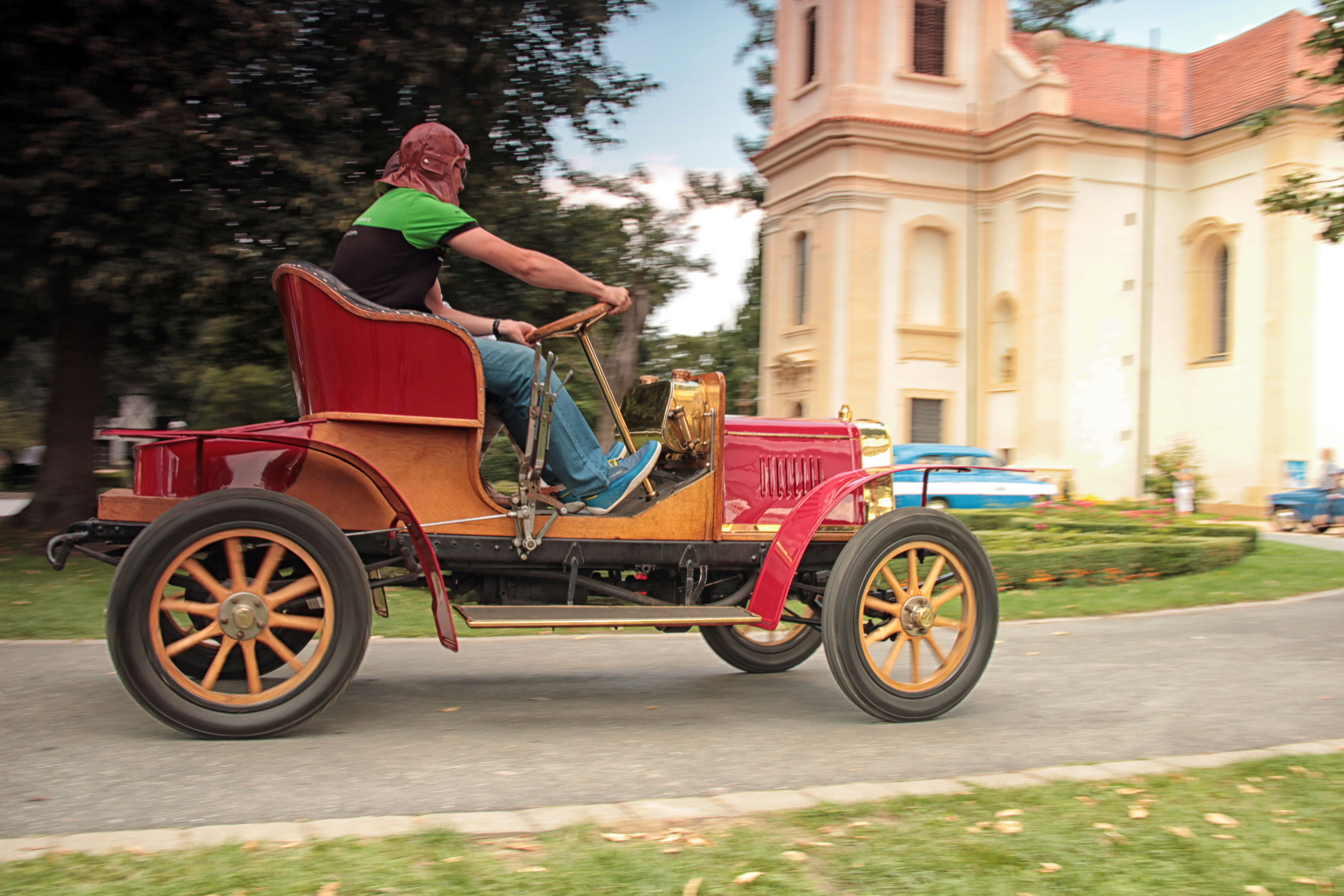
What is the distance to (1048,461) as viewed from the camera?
30.7 meters

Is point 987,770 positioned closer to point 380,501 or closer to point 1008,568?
point 380,501

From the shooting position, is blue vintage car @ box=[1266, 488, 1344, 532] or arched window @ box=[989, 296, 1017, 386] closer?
blue vintage car @ box=[1266, 488, 1344, 532]

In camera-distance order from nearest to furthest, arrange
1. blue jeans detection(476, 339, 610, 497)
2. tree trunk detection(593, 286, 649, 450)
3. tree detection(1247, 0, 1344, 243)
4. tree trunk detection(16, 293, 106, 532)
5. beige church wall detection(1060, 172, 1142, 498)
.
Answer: blue jeans detection(476, 339, 610, 497)
tree detection(1247, 0, 1344, 243)
tree trunk detection(16, 293, 106, 532)
tree trunk detection(593, 286, 649, 450)
beige church wall detection(1060, 172, 1142, 498)

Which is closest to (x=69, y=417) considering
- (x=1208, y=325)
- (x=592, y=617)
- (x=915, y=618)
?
(x=592, y=617)

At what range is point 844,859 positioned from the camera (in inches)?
123

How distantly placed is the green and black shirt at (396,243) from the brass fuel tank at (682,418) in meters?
1.30

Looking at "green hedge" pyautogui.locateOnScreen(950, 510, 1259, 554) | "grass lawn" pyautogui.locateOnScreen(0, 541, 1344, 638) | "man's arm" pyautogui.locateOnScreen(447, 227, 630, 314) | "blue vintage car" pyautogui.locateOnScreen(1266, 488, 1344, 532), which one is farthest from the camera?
"blue vintage car" pyautogui.locateOnScreen(1266, 488, 1344, 532)

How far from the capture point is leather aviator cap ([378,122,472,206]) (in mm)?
4824

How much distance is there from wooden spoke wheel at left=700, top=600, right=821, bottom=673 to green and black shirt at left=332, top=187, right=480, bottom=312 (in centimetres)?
258

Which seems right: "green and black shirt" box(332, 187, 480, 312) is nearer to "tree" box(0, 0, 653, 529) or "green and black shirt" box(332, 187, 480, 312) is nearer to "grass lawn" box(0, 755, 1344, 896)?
"grass lawn" box(0, 755, 1344, 896)

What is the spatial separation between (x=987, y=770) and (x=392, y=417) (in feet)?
8.93

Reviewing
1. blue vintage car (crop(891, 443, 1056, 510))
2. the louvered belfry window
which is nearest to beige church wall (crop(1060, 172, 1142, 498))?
the louvered belfry window

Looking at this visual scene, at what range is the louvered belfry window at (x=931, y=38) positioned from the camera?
32344 millimetres

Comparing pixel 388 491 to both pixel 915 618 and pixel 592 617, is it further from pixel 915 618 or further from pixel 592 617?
pixel 915 618
